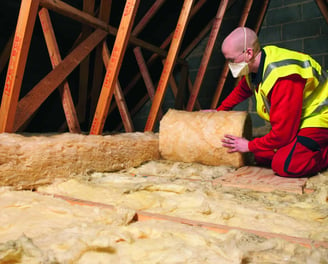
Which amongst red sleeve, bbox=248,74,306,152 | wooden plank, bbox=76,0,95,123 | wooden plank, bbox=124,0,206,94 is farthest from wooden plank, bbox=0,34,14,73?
red sleeve, bbox=248,74,306,152

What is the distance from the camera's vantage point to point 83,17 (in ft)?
8.40

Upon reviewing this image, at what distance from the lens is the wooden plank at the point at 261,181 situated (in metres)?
1.66

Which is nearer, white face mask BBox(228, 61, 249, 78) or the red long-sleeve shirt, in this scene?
the red long-sleeve shirt

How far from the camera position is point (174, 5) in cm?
366

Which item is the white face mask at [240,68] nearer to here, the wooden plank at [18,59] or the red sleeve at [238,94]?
the red sleeve at [238,94]

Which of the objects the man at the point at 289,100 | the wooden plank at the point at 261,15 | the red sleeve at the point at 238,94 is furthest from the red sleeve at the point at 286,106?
the wooden plank at the point at 261,15

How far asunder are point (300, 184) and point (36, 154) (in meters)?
1.48

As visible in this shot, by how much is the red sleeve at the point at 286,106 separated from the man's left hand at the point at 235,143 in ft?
0.92

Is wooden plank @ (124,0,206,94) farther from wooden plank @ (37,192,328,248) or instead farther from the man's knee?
wooden plank @ (37,192,328,248)

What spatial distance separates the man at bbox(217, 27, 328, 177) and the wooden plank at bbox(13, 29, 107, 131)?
4.09ft

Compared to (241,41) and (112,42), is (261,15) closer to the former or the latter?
(112,42)

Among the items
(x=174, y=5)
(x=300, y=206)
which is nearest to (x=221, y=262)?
(x=300, y=206)

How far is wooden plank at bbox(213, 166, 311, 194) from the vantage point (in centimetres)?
166

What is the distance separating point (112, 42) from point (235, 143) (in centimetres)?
204
